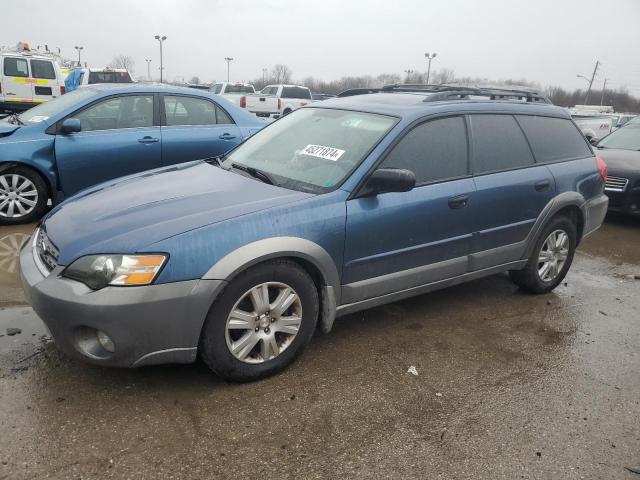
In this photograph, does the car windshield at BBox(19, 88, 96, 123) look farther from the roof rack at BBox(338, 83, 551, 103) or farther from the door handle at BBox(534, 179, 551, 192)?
the door handle at BBox(534, 179, 551, 192)

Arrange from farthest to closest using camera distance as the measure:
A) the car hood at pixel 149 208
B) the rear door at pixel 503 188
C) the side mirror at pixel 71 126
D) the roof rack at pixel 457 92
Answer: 1. the side mirror at pixel 71 126
2. the roof rack at pixel 457 92
3. the rear door at pixel 503 188
4. the car hood at pixel 149 208

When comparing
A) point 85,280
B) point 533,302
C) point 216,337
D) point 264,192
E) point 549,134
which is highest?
point 549,134

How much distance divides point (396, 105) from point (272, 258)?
1.59m

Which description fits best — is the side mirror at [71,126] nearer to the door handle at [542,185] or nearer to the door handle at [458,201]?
the door handle at [458,201]

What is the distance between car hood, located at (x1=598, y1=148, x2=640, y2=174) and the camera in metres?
7.31

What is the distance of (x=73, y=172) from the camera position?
5.57 meters

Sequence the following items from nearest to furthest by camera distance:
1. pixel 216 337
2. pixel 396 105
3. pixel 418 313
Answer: pixel 216 337 → pixel 396 105 → pixel 418 313

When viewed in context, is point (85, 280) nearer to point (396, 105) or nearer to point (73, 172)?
point (396, 105)

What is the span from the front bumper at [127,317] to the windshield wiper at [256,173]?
3.13 ft

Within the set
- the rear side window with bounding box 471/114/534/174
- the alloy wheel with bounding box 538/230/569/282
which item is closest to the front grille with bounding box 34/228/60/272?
the rear side window with bounding box 471/114/534/174

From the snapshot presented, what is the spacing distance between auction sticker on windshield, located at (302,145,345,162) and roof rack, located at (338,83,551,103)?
0.86 metres

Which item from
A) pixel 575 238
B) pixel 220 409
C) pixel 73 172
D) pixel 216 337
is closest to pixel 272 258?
pixel 216 337

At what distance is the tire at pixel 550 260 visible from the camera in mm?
4352

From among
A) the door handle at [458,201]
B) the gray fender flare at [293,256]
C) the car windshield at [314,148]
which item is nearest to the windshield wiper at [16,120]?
the car windshield at [314,148]
